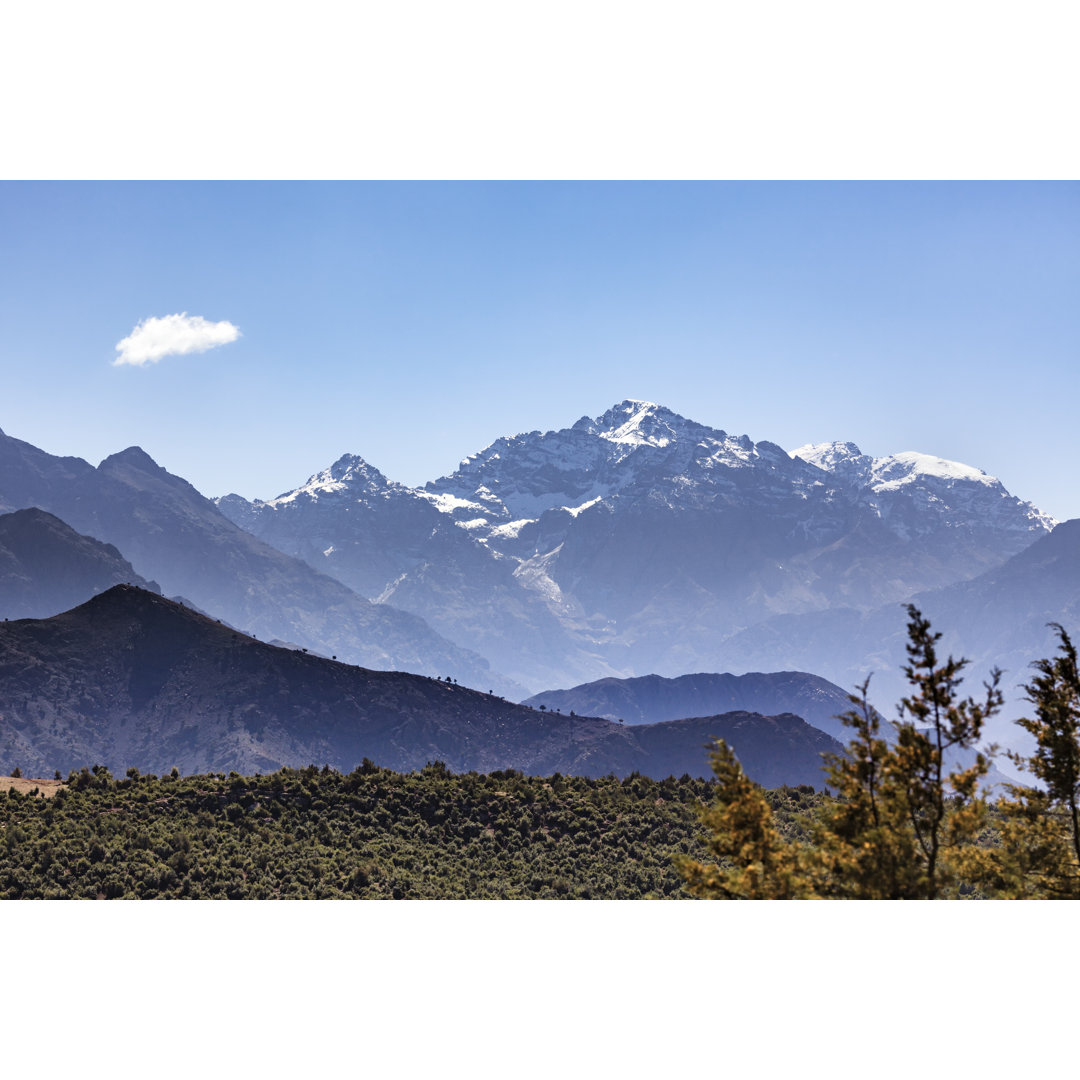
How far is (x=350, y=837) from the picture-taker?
39.4 metres

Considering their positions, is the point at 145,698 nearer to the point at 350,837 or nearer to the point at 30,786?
the point at 30,786

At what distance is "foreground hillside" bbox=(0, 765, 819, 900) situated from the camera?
3306 cm

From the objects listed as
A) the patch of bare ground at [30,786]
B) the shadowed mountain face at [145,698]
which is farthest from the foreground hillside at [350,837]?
the shadowed mountain face at [145,698]

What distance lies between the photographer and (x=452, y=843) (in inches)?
1591

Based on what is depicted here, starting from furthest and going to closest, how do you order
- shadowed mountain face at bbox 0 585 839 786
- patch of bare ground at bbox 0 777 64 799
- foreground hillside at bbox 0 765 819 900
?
shadowed mountain face at bbox 0 585 839 786 → patch of bare ground at bbox 0 777 64 799 → foreground hillside at bbox 0 765 819 900

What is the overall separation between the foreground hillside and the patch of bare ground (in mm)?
1082

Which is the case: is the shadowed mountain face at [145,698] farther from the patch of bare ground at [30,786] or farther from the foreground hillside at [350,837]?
the foreground hillside at [350,837]

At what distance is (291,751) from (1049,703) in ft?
591

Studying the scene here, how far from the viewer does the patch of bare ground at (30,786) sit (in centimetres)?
4291

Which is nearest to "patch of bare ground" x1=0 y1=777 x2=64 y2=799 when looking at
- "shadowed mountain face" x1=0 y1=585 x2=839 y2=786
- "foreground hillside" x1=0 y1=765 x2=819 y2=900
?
"foreground hillside" x1=0 y1=765 x2=819 y2=900

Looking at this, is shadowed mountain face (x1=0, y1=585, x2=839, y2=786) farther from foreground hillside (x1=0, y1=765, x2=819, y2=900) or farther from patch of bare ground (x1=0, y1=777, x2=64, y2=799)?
→ foreground hillside (x1=0, y1=765, x2=819, y2=900)

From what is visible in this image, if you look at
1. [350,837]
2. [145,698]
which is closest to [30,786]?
[350,837]
